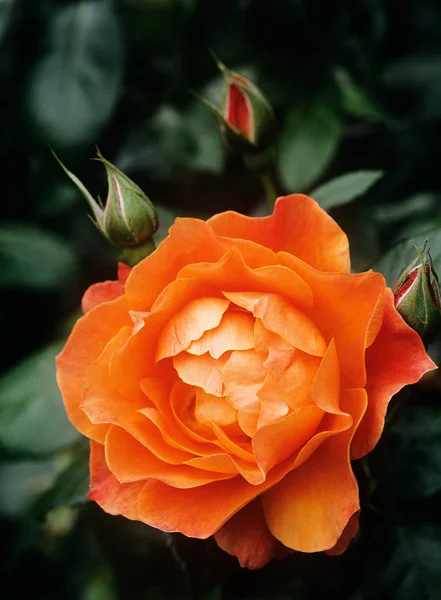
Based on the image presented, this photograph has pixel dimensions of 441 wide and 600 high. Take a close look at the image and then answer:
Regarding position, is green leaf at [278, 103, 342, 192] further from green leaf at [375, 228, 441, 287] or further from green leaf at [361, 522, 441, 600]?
green leaf at [361, 522, 441, 600]

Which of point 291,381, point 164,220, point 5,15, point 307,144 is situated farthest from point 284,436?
→ point 5,15

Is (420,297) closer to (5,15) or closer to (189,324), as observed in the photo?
(189,324)

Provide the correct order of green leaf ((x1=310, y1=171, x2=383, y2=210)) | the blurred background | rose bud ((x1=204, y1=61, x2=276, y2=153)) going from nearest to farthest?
rose bud ((x1=204, y1=61, x2=276, y2=153))
green leaf ((x1=310, y1=171, x2=383, y2=210))
the blurred background

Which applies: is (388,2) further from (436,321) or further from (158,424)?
(158,424)

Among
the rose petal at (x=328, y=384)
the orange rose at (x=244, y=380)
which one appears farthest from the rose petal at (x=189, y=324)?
the rose petal at (x=328, y=384)

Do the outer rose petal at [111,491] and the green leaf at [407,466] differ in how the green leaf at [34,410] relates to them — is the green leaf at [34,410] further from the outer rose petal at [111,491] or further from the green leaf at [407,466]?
the green leaf at [407,466]

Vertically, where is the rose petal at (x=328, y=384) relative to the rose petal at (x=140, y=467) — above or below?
above

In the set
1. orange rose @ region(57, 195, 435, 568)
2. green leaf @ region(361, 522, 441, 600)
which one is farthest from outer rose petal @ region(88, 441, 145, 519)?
green leaf @ region(361, 522, 441, 600)

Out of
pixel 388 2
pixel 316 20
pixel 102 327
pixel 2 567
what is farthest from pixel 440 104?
pixel 2 567
